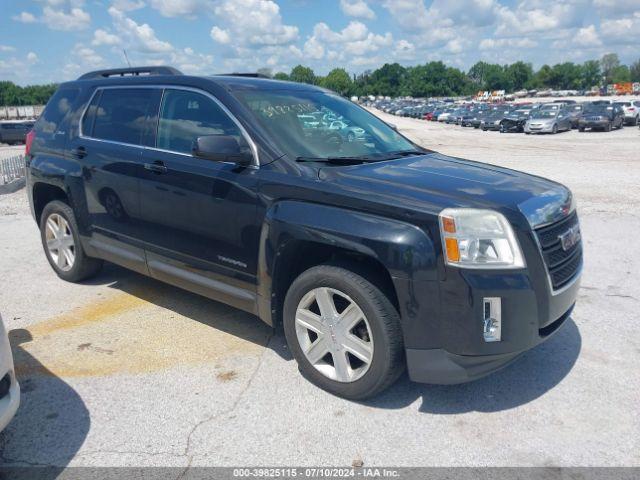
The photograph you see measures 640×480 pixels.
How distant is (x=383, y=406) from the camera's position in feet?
11.3

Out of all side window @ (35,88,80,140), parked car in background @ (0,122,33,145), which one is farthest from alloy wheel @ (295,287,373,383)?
parked car in background @ (0,122,33,145)

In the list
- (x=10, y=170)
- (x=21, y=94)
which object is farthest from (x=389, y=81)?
(x=10, y=170)

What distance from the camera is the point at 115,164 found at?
4590 mm

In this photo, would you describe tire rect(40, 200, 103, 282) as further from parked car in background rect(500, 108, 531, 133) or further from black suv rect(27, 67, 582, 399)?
parked car in background rect(500, 108, 531, 133)

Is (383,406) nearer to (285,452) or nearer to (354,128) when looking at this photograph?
(285,452)

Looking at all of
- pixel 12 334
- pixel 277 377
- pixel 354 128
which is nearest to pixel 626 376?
pixel 277 377

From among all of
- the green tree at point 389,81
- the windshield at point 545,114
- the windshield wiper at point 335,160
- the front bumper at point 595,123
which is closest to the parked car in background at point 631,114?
the front bumper at point 595,123

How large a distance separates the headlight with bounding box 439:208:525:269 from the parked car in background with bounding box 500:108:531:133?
120ft

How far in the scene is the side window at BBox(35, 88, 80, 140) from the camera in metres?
5.31

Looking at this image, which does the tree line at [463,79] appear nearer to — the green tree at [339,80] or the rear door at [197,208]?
the green tree at [339,80]

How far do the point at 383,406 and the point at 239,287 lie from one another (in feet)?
4.12

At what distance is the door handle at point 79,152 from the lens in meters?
4.93

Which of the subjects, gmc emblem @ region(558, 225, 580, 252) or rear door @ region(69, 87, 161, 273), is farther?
rear door @ region(69, 87, 161, 273)

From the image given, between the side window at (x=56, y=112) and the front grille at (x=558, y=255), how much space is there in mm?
4338
